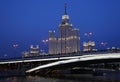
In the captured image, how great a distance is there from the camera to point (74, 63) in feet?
299

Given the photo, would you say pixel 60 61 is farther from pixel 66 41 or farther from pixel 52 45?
pixel 52 45

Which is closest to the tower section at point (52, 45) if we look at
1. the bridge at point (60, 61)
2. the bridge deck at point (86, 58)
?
the bridge at point (60, 61)

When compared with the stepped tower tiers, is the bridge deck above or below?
below

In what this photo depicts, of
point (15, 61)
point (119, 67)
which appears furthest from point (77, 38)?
point (15, 61)

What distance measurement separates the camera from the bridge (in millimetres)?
82125

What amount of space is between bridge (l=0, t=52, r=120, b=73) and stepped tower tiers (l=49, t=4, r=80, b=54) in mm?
46274

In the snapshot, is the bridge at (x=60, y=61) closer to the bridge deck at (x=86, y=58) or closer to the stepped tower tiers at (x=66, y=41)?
the bridge deck at (x=86, y=58)

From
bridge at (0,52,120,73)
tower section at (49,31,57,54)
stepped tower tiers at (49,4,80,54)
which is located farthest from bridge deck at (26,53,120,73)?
tower section at (49,31,57,54)

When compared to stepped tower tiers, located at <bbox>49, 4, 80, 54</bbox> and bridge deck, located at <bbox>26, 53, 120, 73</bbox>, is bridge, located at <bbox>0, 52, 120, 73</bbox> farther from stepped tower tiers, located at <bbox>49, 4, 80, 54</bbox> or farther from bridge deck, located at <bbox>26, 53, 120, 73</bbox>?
stepped tower tiers, located at <bbox>49, 4, 80, 54</bbox>

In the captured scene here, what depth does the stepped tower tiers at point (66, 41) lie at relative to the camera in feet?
544

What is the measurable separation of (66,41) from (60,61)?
7770 cm

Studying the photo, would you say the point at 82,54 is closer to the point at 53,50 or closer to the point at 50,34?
the point at 53,50

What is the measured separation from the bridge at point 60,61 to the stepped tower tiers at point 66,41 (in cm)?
4627

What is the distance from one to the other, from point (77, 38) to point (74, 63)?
8238 cm
